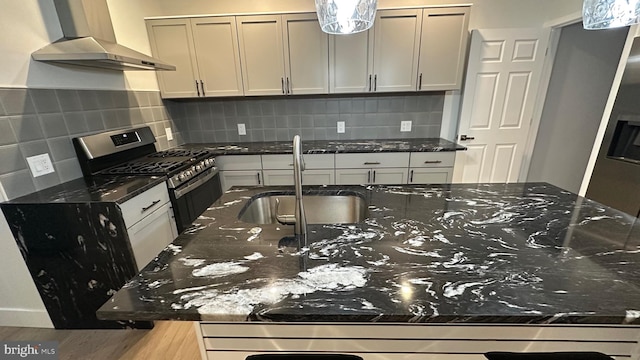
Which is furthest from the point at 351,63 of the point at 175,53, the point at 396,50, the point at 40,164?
the point at 40,164

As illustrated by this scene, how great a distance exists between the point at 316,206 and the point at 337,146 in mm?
1453

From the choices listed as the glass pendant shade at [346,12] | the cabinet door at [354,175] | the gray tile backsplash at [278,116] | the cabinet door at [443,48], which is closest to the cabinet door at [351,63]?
the gray tile backsplash at [278,116]

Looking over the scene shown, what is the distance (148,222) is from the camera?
171 centimetres

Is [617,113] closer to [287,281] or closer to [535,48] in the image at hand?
[535,48]

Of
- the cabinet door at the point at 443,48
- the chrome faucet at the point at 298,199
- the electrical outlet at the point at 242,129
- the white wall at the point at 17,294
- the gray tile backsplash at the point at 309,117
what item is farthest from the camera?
the electrical outlet at the point at 242,129

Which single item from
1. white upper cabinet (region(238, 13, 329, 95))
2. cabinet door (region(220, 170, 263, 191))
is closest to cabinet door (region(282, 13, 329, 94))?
white upper cabinet (region(238, 13, 329, 95))

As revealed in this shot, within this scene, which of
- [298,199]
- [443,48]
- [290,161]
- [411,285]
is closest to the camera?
[411,285]

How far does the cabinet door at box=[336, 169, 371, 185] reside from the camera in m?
2.70

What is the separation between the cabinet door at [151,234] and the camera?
1587mm

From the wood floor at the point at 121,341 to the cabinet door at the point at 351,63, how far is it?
2.43 metres

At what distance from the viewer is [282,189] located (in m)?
1.50

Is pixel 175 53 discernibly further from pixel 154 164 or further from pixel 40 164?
pixel 40 164

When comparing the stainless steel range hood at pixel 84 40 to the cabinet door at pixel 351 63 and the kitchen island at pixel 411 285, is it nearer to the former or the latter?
the kitchen island at pixel 411 285

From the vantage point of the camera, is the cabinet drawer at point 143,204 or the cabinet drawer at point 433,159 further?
the cabinet drawer at point 433,159
